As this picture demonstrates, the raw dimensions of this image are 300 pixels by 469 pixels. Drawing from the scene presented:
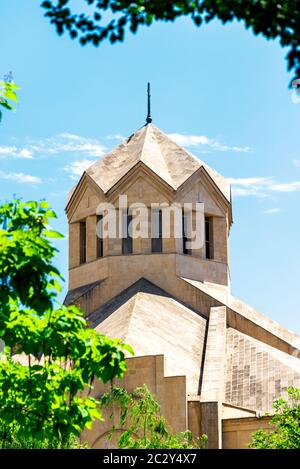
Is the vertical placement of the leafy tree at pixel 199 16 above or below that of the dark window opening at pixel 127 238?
below

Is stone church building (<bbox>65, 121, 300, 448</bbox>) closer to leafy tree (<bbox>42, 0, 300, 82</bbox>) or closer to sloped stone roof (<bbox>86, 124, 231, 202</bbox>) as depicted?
sloped stone roof (<bbox>86, 124, 231, 202</bbox>)

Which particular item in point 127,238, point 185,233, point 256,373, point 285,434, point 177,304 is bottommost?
point 285,434

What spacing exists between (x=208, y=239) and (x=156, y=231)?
85.0 inches

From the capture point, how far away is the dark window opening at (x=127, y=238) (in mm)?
28641

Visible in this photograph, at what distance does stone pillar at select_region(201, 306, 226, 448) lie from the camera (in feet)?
70.0

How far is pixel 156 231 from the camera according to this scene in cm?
2848

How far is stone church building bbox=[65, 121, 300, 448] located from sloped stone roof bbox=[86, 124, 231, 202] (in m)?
0.04

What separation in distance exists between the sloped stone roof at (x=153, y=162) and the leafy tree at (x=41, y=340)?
18.4m

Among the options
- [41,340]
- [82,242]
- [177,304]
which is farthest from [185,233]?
[41,340]

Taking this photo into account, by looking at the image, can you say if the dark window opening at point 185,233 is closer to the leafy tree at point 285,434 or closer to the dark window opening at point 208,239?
the dark window opening at point 208,239

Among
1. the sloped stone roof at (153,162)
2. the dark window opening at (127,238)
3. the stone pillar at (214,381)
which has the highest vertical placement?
the sloped stone roof at (153,162)

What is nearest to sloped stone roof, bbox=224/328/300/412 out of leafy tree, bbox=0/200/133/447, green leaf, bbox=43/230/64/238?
leafy tree, bbox=0/200/133/447

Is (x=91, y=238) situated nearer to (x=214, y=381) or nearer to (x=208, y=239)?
(x=208, y=239)

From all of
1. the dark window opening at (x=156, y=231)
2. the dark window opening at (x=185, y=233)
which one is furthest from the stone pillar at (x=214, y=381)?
the dark window opening at (x=156, y=231)
